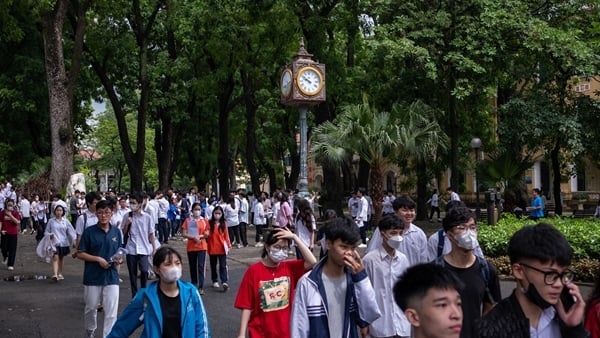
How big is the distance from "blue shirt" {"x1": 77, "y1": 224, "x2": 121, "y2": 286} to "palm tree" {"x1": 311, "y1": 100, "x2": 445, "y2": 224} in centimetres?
1155

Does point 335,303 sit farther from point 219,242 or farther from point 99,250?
point 219,242

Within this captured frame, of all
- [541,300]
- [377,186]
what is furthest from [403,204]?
[377,186]

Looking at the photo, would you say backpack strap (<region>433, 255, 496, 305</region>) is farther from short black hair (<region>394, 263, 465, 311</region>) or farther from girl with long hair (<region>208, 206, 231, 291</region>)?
girl with long hair (<region>208, 206, 231, 291</region>)

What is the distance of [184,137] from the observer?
4038cm

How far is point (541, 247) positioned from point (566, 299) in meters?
0.26

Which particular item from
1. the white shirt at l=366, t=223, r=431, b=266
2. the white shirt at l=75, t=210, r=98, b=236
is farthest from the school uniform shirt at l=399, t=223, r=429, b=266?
the white shirt at l=75, t=210, r=98, b=236

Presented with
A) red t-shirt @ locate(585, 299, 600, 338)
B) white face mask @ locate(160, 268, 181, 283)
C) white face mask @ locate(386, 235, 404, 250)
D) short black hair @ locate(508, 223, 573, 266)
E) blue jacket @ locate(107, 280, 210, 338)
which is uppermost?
short black hair @ locate(508, 223, 573, 266)

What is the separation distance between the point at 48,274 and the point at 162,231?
6.75 meters

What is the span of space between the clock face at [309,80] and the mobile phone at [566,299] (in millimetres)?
12936

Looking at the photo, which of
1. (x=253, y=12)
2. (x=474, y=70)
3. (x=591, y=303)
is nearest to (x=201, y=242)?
(x=591, y=303)

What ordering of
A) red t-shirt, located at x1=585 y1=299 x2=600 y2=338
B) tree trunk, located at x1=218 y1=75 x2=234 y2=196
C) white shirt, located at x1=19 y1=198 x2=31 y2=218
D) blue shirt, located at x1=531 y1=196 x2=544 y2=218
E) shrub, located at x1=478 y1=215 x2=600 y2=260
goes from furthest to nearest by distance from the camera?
tree trunk, located at x1=218 y1=75 x2=234 y2=196, white shirt, located at x1=19 y1=198 x2=31 y2=218, blue shirt, located at x1=531 y1=196 x2=544 y2=218, shrub, located at x1=478 y1=215 x2=600 y2=260, red t-shirt, located at x1=585 y1=299 x2=600 y2=338

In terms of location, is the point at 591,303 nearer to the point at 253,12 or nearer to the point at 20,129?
the point at 253,12

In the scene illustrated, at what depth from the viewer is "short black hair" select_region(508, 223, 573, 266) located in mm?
2967

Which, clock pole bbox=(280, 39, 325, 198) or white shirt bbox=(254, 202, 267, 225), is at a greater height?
clock pole bbox=(280, 39, 325, 198)
